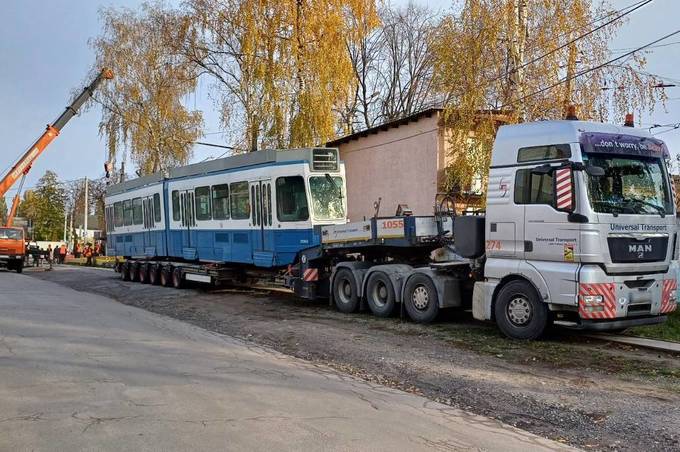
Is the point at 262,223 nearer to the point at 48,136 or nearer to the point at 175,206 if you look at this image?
the point at 175,206

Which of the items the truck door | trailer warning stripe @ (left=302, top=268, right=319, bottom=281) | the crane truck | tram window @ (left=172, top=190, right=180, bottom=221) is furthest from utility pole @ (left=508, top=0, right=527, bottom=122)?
the crane truck

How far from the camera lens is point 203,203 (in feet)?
62.6

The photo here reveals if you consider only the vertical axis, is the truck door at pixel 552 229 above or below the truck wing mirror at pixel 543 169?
below

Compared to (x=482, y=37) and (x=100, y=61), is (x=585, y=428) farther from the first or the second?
(x=100, y=61)

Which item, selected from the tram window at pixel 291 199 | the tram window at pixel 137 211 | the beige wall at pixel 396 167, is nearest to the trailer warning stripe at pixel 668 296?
the tram window at pixel 291 199

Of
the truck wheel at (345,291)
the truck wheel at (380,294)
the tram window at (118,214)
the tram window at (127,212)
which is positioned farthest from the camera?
the tram window at (118,214)

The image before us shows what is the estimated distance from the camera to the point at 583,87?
16.3 m

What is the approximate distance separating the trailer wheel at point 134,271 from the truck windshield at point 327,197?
1129cm

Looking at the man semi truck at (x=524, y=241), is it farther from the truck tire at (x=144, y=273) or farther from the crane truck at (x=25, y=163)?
the crane truck at (x=25, y=163)

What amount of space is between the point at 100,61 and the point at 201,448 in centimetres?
3531

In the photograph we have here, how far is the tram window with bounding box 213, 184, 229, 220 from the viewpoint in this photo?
17.8 m

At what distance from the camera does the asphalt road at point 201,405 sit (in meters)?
5.12

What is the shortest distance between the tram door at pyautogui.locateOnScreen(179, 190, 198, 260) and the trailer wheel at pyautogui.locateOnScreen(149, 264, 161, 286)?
2561mm

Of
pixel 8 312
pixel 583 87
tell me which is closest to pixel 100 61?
pixel 8 312
